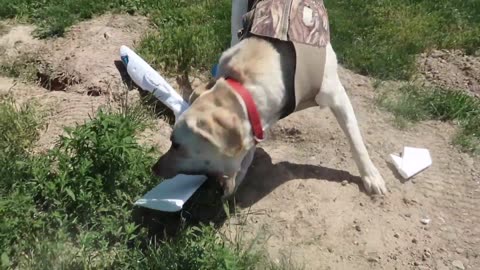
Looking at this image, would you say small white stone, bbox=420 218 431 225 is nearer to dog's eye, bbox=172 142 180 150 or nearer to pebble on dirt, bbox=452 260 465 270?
pebble on dirt, bbox=452 260 465 270

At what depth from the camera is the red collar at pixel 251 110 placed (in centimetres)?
346

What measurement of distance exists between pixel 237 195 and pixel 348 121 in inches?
30.6

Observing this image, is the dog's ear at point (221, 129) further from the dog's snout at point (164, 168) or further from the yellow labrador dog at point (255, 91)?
the dog's snout at point (164, 168)

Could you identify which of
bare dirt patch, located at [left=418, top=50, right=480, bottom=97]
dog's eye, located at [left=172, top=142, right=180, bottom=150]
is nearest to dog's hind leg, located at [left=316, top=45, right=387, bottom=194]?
dog's eye, located at [left=172, top=142, right=180, bottom=150]

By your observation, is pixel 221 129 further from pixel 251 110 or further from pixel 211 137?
pixel 251 110

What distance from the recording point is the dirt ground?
367cm

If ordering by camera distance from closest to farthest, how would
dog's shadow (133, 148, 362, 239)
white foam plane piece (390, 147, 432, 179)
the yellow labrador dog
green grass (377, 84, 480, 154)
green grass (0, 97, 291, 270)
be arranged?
green grass (0, 97, 291, 270) → the yellow labrador dog → dog's shadow (133, 148, 362, 239) → white foam plane piece (390, 147, 432, 179) → green grass (377, 84, 480, 154)

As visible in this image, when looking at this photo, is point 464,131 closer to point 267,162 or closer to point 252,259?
point 267,162

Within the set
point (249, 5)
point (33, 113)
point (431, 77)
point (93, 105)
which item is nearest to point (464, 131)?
point (431, 77)

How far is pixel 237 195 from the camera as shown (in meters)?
4.03

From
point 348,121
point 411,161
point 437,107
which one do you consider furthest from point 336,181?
point 437,107

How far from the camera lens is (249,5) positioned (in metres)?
4.63

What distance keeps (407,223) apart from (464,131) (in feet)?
3.37

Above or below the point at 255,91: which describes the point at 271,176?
below
